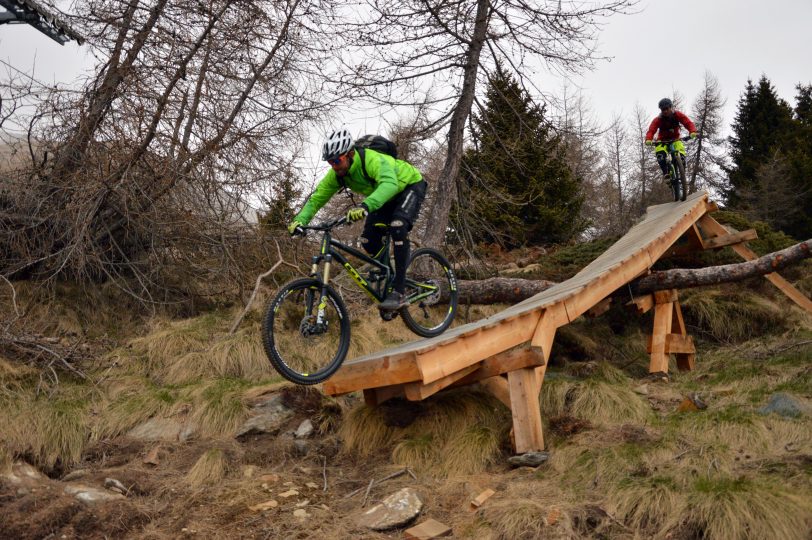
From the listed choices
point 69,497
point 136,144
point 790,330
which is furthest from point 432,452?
point 790,330

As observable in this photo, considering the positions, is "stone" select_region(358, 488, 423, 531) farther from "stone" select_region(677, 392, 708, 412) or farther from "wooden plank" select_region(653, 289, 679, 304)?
"wooden plank" select_region(653, 289, 679, 304)

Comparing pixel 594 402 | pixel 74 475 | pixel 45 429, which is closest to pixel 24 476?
pixel 74 475

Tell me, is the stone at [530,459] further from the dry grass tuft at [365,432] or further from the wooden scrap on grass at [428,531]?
the dry grass tuft at [365,432]

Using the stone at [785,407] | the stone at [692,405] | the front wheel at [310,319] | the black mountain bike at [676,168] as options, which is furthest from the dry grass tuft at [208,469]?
the black mountain bike at [676,168]

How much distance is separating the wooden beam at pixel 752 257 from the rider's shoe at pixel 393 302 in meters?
7.40

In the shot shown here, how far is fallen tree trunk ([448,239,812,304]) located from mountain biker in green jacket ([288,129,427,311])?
3.74 m

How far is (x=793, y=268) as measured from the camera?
452 inches

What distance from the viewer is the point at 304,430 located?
20.1ft

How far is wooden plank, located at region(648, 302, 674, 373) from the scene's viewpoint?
310 inches

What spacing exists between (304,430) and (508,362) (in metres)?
2.32

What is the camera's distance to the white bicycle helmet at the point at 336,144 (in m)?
4.75

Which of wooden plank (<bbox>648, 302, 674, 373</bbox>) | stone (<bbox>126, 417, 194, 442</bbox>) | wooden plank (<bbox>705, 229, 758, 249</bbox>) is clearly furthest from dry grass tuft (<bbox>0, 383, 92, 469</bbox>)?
wooden plank (<bbox>705, 229, 758, 249</bbox>)

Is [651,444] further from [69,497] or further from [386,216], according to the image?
[69,497]

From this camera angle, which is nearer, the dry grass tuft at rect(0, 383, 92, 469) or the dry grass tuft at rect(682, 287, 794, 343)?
the dry grass tuft at rect(0, 383, 92, 469)
